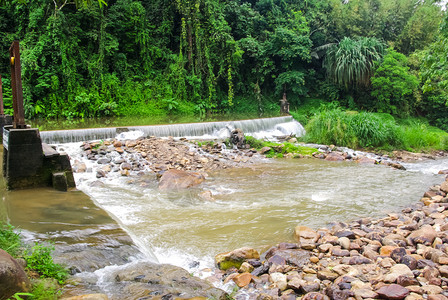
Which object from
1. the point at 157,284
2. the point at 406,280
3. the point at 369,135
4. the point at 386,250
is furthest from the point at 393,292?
the point at 369,135

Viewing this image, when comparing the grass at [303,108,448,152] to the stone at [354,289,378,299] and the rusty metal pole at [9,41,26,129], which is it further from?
the rusty metal pole at [9,41,26,129]

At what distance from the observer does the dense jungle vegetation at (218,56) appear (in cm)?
1405

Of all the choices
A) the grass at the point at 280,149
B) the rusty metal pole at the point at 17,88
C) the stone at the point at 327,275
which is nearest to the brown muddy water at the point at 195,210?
the stone at the point at 327,275

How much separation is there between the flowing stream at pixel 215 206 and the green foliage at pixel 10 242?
1.22 feet

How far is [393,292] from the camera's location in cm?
275

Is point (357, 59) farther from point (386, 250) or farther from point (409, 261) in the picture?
point (409, 261)

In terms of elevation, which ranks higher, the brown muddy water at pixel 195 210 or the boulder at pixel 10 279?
the boulder at pixel 10 279

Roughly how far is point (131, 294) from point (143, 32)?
16195mm

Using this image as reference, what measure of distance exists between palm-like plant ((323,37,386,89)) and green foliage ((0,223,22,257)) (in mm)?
18817

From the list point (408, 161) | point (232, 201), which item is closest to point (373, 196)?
point (232, 201)

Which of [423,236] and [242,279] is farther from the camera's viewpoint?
[423,236]

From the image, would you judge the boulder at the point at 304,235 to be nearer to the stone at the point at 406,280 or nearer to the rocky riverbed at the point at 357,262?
the rocky riverbed at the point at 357,262

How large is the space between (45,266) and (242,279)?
183 cm

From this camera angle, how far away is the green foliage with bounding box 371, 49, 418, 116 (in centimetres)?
1697
